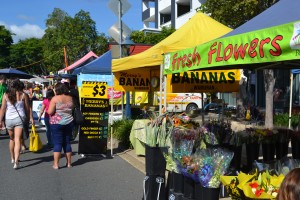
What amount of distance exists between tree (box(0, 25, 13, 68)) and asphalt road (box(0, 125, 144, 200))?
64.4 m

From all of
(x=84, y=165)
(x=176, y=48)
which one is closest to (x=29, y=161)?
(x=84, y=165)

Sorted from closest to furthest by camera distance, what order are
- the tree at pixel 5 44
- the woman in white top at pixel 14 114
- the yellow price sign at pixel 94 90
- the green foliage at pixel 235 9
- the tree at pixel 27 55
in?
the woman in white top at pixel 14 114 < the yellow price sign at pixel 94 90 < the green foliage at pixel 235 9 < the tree at pixel 27 55 < the tree at pixel 5 44

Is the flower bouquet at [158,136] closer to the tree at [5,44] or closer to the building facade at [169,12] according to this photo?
the building facade at [169,12]

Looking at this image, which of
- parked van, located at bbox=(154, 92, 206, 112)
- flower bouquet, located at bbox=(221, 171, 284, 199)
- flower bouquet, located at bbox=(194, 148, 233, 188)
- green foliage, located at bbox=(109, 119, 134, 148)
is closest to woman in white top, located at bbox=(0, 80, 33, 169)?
green foliage, located at bbox=(109, 119, 134, 148)

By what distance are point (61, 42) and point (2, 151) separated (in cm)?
3040

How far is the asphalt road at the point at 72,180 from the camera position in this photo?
6.26 metres

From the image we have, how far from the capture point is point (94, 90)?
29.9 ft

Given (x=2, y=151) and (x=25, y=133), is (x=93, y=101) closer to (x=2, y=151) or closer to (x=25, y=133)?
(x=25, y=133)

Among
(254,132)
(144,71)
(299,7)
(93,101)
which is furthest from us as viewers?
(144,71)

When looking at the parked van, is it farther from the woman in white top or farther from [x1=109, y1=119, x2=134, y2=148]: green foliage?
the woman in white top

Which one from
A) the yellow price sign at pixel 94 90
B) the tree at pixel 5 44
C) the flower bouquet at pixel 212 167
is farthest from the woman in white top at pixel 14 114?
the tree at pixel 5 44

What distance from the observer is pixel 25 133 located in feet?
27.6

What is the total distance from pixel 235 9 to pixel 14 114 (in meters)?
9.20

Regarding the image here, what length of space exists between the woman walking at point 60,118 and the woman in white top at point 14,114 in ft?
2.30
